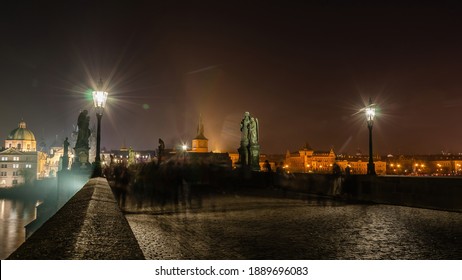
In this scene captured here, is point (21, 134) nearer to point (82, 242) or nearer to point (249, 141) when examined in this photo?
point (249, 141)

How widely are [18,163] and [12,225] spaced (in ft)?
250

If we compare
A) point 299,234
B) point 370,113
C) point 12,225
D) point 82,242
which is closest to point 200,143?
Answer: point 12,225

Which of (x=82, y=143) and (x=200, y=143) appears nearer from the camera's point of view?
(x=82, y=143)

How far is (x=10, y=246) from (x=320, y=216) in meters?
40.9

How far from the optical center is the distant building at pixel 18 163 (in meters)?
118

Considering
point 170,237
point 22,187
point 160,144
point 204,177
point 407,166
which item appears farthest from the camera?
point 407,166

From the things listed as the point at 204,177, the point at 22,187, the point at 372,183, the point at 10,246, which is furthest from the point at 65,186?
the point at 22,187

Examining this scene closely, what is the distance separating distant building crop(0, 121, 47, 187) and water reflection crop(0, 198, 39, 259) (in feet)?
120

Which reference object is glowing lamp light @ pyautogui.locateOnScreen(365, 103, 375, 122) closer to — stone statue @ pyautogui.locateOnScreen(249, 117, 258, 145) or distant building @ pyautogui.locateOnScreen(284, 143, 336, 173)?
stone statue @ pyautogui.locateOnScreen(249, 117, 258, 145)

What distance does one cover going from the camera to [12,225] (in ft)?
178

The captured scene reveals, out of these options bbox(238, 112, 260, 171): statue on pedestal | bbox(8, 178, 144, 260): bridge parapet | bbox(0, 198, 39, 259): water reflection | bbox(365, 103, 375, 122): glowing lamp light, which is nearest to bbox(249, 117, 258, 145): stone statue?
bbox(238, 112, 260, 171): statue on pedestal

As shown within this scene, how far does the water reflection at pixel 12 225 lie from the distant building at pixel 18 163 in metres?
36.6
